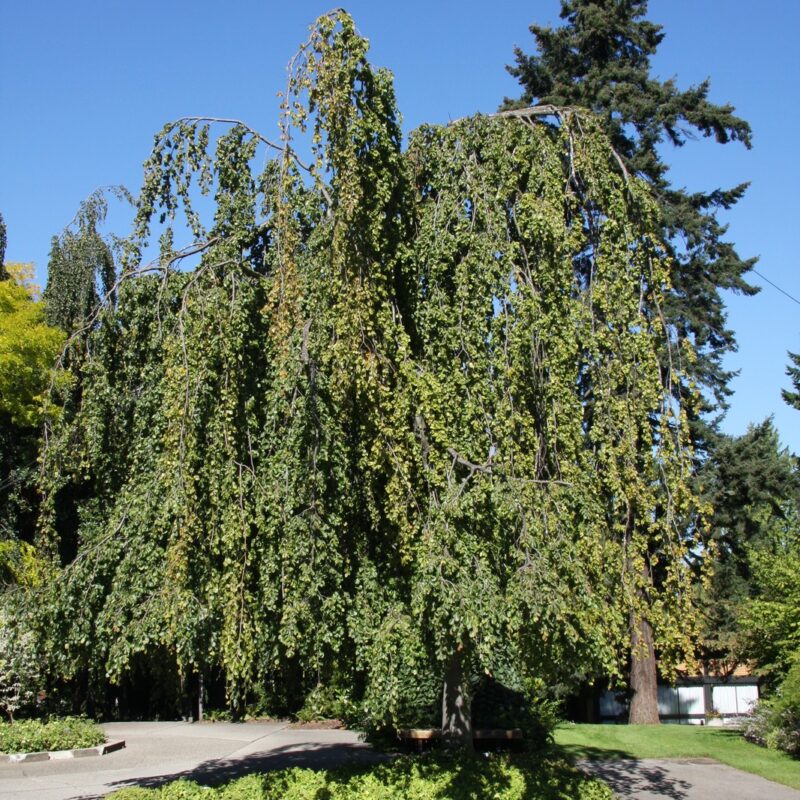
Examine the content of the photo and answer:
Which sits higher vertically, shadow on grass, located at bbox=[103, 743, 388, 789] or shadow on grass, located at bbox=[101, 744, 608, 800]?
shadow on grass, located at bbox=[101, 744, 608, 800]

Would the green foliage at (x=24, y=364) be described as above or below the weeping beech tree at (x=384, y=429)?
above

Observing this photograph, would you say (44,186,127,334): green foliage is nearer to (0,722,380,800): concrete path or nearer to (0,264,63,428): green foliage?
(0,264,63,428): green foliage

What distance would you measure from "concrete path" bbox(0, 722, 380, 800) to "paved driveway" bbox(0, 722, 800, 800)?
0.01 metres

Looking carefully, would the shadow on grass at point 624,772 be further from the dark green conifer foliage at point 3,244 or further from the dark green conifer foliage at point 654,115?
the dark green conifer foliage at point 3,244

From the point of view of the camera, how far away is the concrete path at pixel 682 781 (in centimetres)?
809

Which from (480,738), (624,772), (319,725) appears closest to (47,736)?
(319,725)

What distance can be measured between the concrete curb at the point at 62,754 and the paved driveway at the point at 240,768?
0.39 feet

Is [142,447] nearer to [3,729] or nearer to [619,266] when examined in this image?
[619,266]

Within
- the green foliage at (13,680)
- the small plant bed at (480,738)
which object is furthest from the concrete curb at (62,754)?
the small plant bed at (480,738)

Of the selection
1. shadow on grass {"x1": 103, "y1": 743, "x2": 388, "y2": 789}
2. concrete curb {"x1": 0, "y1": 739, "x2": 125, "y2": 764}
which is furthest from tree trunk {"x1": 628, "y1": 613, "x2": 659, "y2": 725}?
concrete curb {"x1": 0, "y1": 739, "x2": 125, "y2": 764}

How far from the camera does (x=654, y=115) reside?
1557 cm

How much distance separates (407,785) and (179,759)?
16.5 feet

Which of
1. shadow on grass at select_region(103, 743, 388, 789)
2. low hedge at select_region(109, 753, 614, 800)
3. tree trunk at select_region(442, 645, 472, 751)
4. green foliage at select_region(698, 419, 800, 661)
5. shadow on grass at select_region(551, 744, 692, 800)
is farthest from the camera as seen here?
green foliage at select_region(698, 419, 800, 661)

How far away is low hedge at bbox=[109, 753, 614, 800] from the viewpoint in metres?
6.29
